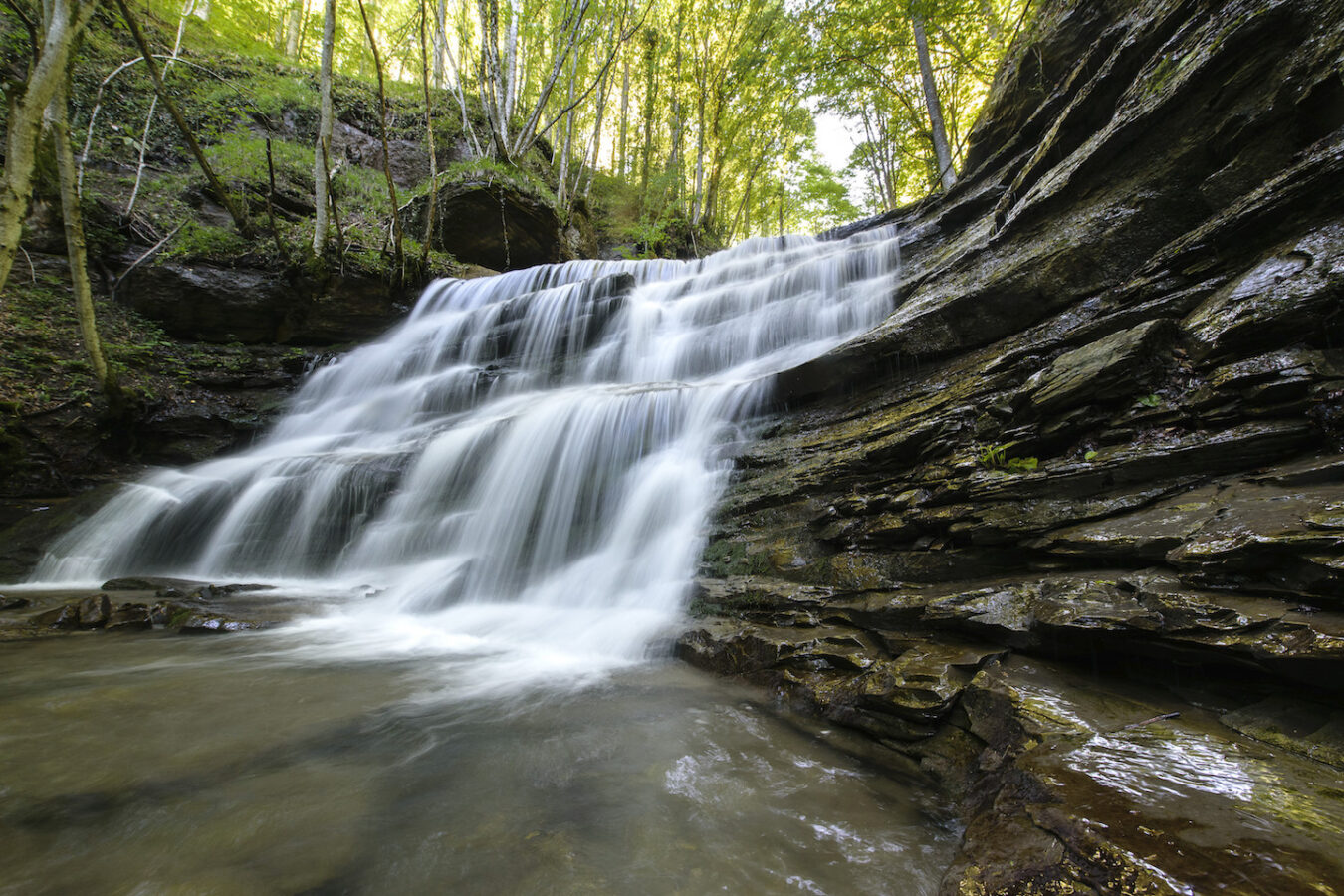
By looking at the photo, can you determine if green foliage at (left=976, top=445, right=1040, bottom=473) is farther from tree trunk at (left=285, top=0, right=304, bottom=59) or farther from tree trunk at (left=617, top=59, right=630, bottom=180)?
tree trunk at (left=285, top=0, right=304, bottom=59)

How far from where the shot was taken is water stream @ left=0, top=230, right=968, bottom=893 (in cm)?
178

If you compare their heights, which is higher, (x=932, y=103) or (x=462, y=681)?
(x=932, y=103)

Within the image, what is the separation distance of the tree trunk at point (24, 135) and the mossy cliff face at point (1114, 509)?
255 inches

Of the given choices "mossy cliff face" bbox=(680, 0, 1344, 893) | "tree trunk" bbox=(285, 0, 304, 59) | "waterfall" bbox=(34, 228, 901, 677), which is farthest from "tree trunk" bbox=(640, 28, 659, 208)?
"mossy cliff face" bbox=(680, 0, 1344, 893)

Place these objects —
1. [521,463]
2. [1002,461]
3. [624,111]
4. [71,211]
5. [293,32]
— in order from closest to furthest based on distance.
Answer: [1002,461] < [71,211] < [521,463] < [293,32] < [624,111]

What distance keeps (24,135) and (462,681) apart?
18.8ft

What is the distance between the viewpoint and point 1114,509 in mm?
2805

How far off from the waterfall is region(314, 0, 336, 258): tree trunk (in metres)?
2.42

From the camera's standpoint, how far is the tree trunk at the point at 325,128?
338 inches

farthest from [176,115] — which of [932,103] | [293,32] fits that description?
[293,32]

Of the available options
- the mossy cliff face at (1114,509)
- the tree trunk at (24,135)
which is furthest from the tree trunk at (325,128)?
the mossy cliff face at (1114,509)

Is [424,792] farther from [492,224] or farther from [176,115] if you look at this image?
[492,224]

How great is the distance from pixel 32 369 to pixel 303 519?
474 centimetres

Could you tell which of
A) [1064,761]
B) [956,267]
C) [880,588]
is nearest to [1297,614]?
[1064,761]
